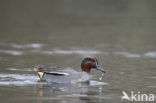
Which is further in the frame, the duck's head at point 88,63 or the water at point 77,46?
the duck's head at point 88,63

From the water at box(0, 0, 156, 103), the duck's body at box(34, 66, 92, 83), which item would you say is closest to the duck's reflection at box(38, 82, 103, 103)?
the water at box(0, 0, 156, 103)

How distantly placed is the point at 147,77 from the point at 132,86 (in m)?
1.39

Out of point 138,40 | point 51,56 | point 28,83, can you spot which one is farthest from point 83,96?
point 138,40

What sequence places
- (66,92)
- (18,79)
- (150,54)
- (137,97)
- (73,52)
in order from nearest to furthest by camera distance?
(137,97), (66,92), (18,79), (150,54), (73,52)

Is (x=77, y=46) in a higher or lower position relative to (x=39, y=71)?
higher

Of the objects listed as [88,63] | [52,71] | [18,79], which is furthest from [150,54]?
[18,79]

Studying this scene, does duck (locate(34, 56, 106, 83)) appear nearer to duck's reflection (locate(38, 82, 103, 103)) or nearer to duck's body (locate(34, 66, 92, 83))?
duck's body (locate(34, 66, 92, 83))

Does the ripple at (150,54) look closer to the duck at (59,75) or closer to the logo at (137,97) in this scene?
the duck at (59,75)

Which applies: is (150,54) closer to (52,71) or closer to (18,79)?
(52,71)

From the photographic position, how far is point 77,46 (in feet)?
65.2

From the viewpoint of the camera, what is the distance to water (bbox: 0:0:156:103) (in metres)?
12.0

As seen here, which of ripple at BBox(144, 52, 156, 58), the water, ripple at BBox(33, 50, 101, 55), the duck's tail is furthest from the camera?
ripple at BBox(33, 50, 101, 55)

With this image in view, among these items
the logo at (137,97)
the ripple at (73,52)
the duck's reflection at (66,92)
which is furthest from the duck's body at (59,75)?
the ripple at (73,52)

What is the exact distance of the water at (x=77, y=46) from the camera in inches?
472
